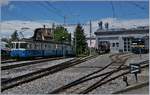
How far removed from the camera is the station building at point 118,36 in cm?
10200

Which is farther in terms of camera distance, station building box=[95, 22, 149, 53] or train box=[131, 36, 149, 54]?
station building box=[95, 22, 149, 53]

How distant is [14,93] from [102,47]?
68974 mm

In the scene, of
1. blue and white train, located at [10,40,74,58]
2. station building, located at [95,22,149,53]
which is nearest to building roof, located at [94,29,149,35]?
station building, located at [95,22,149,53]

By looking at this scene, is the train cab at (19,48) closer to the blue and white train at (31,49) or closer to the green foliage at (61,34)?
the blue and white train at (31,49)

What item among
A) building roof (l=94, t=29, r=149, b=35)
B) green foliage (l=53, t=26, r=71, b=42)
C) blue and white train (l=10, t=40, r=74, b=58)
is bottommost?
blue and white train (l=10, t=40, r=74, b=58)

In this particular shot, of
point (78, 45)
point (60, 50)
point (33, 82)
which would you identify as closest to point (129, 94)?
point (33, 82)

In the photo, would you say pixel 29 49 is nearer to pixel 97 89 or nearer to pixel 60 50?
pixel 60 50

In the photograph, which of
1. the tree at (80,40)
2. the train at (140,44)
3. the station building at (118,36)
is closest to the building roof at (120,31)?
the station building at (118,36)

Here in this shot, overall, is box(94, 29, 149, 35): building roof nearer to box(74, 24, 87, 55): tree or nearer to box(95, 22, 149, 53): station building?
box(95, 22, 149, 53): station building

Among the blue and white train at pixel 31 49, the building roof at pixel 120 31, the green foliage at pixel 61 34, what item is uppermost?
the building roof at pixel 120 31

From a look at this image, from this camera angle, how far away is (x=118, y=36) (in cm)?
10762

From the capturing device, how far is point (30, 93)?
1503cm

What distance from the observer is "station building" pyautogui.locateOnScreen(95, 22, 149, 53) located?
102 m

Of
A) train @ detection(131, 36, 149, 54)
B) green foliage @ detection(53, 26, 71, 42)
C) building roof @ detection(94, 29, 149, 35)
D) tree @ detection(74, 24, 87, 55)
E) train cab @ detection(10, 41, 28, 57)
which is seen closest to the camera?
train cab @ detection(10, 41, 28, 57)
